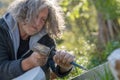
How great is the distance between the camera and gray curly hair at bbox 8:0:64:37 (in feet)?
12.0

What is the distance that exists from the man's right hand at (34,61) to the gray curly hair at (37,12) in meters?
0.42

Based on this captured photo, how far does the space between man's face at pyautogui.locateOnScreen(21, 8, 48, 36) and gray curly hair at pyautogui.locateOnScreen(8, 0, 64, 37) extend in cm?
3

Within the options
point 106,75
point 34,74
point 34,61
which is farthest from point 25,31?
point 106,75

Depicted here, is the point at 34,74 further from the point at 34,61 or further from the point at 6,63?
the point at 6,63

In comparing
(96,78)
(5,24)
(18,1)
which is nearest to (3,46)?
(5,24)

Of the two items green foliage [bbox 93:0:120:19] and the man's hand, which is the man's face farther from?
green foliage [bbox 93:0:120:19]

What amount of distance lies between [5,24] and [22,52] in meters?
0.30

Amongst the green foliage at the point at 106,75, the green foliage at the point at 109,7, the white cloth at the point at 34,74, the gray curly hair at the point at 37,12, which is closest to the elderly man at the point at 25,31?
the gray curly hair at the point at 37,12

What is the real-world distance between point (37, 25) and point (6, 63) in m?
0.42

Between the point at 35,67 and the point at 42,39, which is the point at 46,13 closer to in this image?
the point at 42,39

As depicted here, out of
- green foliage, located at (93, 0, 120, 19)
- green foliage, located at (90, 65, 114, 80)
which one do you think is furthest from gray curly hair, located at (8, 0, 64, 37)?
green foliage, located at (93, 0, 120, 19)

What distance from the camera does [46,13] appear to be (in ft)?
12.3

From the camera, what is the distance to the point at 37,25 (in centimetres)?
367

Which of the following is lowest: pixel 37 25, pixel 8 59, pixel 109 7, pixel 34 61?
pixel 109 7
